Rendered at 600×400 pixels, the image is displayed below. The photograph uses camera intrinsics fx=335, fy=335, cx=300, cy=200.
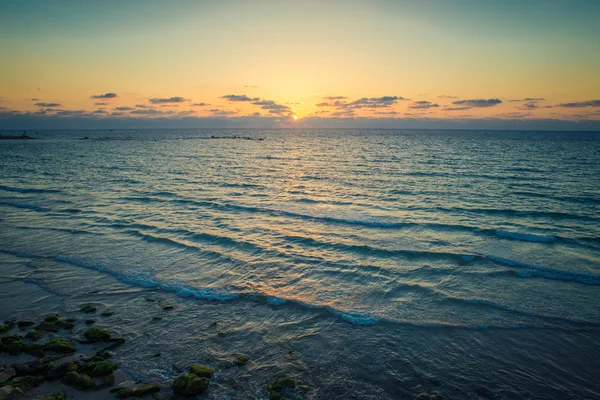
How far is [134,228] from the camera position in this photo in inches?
822

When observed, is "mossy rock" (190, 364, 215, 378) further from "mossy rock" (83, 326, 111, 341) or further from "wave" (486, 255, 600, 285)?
"wave" (486, 255, 600, 285)

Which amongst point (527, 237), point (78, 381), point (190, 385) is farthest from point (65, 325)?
point (527, 237)

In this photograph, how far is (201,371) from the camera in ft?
26.3

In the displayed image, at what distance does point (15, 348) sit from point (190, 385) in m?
5.31

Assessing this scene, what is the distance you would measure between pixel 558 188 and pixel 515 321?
95.4ft

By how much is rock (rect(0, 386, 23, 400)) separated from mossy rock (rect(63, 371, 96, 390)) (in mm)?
843

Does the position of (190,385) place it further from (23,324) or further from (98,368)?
(23,324)

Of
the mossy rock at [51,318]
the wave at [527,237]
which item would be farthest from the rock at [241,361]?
the wave at [527,237]

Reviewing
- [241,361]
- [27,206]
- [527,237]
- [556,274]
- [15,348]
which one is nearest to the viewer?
[241,361]

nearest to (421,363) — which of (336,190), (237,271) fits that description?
(237,271)

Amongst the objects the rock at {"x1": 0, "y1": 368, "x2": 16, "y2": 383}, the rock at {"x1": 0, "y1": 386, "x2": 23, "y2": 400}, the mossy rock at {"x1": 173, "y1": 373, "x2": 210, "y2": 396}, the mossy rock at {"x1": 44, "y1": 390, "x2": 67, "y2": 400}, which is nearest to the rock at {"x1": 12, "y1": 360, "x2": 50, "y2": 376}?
the rock at {"x1": 0, "y1": 368, "x2": 16, "y2": 383}

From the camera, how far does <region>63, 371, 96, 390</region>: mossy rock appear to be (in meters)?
7.61

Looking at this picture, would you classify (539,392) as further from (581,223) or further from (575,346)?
(581,223)

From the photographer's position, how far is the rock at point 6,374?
7.77 m
